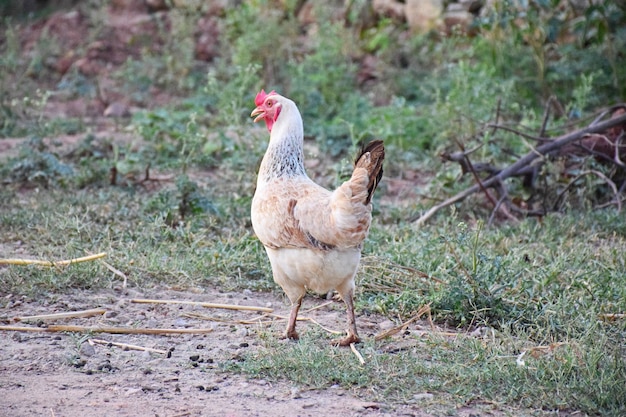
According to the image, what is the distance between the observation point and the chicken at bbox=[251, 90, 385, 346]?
12.5ft

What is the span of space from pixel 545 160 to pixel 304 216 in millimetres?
3053

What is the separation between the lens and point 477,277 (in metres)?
4.54

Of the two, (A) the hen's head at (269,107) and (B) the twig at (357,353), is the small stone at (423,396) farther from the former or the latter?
(A) the hen's head at (269,107)

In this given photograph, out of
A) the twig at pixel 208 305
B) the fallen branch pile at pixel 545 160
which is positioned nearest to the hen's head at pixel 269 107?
the twig at pixel 208 305

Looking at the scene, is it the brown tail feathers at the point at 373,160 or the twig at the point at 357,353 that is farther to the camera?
the twig at the point at 357,353

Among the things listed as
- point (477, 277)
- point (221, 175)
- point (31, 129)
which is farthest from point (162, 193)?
point (477, 277)

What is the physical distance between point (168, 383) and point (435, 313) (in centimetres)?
159

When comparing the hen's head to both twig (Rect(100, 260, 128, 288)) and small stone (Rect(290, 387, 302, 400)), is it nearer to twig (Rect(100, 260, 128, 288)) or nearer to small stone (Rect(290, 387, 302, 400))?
twig (Rect(100, 260, 128, 288))

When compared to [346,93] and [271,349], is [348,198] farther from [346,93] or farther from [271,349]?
[346,93]

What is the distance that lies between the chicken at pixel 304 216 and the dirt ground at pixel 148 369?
378 mm

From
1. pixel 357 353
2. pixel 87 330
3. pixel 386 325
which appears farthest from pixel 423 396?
pixel 87 330

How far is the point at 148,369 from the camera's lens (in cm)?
380

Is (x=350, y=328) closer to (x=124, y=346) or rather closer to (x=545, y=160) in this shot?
(x=124, y=346)

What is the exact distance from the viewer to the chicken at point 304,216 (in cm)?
381
